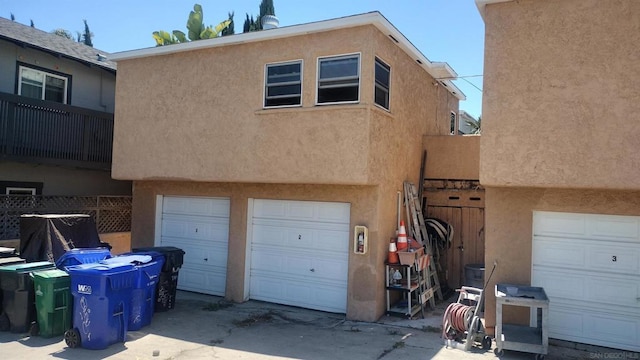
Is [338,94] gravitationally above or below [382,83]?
below

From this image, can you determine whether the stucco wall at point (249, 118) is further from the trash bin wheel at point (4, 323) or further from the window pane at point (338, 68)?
the trash bin wheel at point (4, 323)

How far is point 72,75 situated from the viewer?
586 inches

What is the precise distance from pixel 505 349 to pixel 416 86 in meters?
6.64

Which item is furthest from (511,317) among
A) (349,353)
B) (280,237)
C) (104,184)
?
(104,184)

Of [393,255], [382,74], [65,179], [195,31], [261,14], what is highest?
[261,14]

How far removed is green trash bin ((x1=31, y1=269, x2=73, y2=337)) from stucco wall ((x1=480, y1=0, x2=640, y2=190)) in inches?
289

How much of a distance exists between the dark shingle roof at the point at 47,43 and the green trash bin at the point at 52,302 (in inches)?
330

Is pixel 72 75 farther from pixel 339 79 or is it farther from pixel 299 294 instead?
pixel 299 294

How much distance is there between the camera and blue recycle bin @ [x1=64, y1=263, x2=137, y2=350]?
7262mm

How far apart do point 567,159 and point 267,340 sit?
582 cm

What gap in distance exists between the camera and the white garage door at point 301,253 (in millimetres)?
9781

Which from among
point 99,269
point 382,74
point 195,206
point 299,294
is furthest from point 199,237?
point 382,74

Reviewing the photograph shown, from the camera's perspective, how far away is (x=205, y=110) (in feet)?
34.9

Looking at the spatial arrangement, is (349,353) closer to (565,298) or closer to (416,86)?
(565,298)
